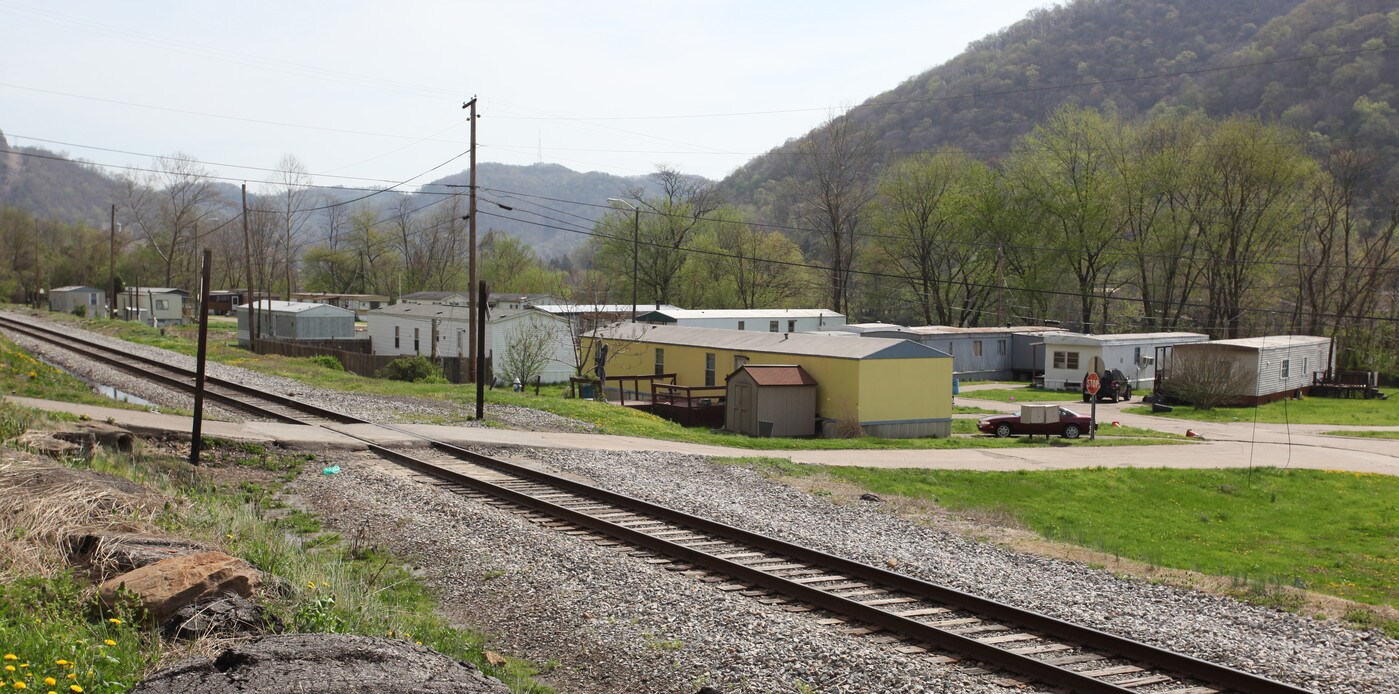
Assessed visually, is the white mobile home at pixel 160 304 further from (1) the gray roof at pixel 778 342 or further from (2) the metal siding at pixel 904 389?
(2) the metal siding at pixel 904 389

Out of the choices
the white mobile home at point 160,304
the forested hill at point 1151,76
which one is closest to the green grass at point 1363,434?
the forested hill at point 1151,76

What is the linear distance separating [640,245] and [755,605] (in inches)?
2725

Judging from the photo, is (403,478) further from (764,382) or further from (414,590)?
(764,382)

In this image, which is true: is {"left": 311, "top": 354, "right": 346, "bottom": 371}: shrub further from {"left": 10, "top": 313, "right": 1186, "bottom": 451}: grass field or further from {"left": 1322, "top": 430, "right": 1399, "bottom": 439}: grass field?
{"left": 1322, "top": 430, "right": 1399, "bottom": 439}: grass field

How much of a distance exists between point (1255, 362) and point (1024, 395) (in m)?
9.96

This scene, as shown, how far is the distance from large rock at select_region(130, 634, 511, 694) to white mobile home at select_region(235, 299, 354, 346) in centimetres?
5639

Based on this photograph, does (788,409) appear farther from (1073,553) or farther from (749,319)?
(749,319)

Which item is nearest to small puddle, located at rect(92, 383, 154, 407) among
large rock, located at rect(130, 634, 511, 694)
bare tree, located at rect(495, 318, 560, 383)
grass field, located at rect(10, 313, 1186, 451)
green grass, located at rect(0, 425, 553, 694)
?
grass field, located at rect(10, 313, 1186, 451)

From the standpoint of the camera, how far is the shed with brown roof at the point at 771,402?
98.3 feet

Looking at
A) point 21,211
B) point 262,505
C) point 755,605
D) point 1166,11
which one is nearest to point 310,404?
point 262,505

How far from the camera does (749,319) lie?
55.5 meters

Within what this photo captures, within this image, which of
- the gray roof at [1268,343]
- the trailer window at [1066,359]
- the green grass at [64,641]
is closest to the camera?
the green grass at [64,641]

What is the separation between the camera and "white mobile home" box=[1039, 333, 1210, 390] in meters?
47.9

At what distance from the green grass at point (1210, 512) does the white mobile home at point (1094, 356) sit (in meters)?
22.3
